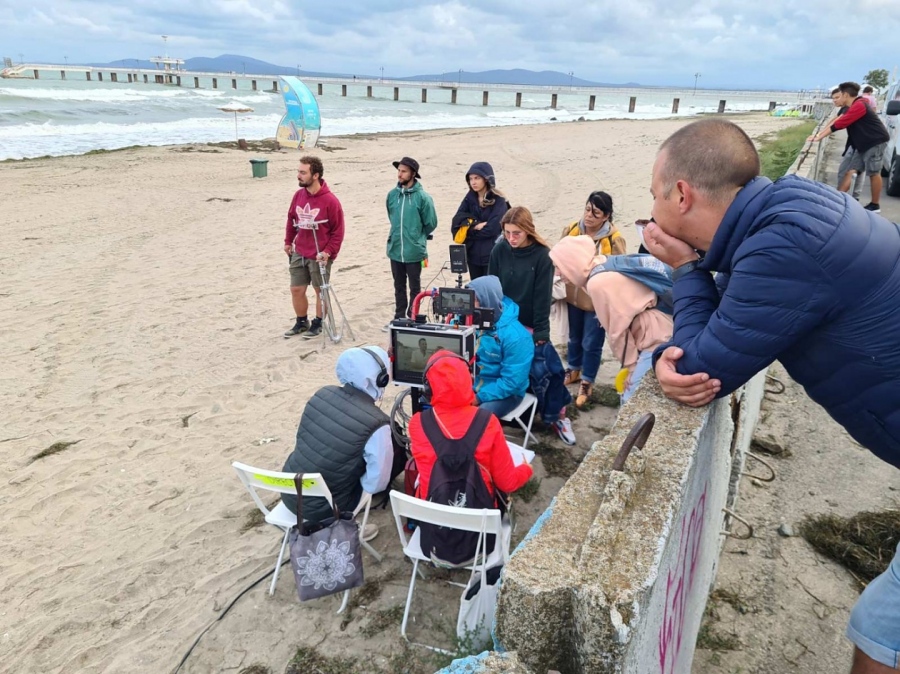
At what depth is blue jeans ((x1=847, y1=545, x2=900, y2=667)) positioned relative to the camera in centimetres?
140

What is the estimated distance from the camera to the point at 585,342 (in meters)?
4.98

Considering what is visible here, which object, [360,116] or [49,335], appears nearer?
[49,335]

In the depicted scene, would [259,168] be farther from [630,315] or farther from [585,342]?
[630,315]

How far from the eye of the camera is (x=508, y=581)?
48.9 inches

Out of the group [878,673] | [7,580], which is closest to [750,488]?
A: [878,673]

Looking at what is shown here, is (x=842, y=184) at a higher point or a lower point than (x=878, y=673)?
higher

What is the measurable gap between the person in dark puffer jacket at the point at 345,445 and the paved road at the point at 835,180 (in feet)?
23.7

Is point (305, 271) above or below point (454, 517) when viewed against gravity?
above

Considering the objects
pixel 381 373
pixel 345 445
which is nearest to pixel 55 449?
pixel 345 445

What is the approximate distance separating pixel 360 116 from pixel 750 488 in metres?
45.1

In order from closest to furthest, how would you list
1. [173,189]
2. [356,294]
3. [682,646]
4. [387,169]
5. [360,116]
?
[682,646]
[356,294]
[173,189]
[387,169]
[360,116]

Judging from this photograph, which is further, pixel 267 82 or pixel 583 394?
pixel 267 82

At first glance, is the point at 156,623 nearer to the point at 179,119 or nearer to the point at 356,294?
the point at 356,294

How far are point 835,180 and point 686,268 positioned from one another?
12.1 m
